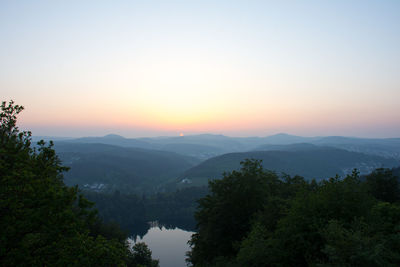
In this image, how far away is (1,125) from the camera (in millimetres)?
16234

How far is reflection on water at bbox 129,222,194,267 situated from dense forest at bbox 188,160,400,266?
56333 millimetres

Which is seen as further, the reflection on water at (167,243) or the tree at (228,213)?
the reflection on water at (167,243)

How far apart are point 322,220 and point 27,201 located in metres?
17.5

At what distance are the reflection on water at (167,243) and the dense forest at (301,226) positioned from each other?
56.3m

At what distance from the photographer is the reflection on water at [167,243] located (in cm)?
8431

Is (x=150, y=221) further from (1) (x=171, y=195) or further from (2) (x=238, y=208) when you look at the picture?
(2) (x=238, y=208)

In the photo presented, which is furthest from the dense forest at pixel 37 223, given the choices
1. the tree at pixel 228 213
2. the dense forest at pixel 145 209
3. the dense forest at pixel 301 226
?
the dense forest at pixel 145 209

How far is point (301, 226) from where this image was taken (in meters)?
17.8

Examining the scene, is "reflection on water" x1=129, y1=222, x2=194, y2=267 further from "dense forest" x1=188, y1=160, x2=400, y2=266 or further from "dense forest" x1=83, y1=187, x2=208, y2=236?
"dense forest" x1=188, y1=160, x2=400, y2=266

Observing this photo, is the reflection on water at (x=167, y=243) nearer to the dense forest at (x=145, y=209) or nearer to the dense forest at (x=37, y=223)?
the dense forest at (x=145, y=209)

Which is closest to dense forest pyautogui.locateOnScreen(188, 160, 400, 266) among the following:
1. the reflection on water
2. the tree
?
→ the tree

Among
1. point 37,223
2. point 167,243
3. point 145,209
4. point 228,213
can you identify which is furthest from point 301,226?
point 145,209

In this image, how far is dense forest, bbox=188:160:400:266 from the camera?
41.8 ft

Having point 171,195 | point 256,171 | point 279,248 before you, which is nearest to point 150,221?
point 171,195
